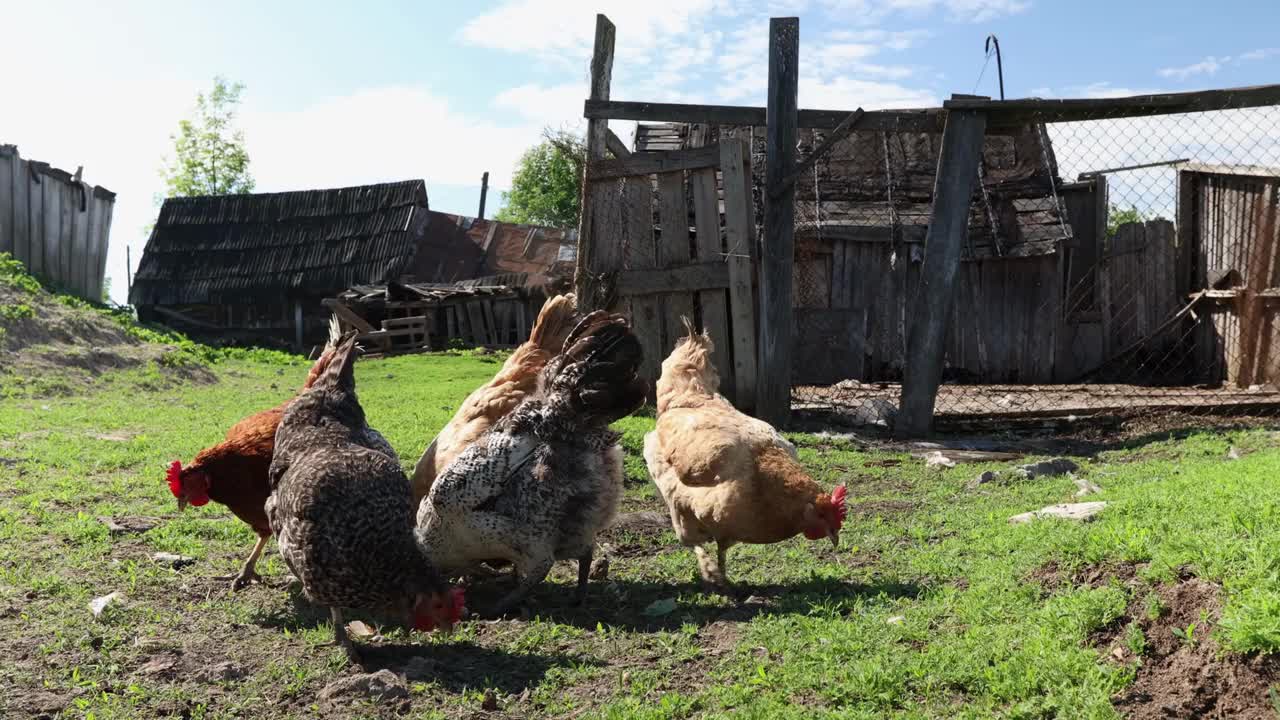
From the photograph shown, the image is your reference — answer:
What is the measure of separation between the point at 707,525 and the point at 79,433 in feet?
26.6

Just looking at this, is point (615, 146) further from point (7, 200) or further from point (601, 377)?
point (7, 200)

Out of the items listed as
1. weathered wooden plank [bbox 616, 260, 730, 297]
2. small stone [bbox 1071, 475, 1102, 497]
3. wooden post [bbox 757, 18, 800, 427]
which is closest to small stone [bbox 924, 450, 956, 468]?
small stone [bbox 1071, 475, 1102, 497]

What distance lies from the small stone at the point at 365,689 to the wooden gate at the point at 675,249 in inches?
258

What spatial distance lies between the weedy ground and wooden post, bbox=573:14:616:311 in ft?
12.1

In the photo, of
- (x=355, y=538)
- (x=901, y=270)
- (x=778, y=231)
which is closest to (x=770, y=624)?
(x=355, y=538)

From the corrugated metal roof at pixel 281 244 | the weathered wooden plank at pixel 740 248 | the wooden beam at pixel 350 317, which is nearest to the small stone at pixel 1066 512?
the weathered wooden plank at pixel 740 248

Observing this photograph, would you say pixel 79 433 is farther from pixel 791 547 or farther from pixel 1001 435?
pixel 1001 435

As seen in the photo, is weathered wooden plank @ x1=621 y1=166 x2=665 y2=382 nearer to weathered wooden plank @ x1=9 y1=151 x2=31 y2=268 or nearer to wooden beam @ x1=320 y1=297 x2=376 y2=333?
wooden beam @ x1=320 y1=297 x2=376 y2=333

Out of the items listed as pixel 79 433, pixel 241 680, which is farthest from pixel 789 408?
pixel 79 433

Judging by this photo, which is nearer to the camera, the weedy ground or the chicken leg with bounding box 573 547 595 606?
the weedy ground

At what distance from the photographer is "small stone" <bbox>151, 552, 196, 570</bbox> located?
585 cm

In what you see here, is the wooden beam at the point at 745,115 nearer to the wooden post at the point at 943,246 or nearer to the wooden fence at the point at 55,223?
the wooden post at the point at 943,246

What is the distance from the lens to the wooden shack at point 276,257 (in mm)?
31375

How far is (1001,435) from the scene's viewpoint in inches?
404
